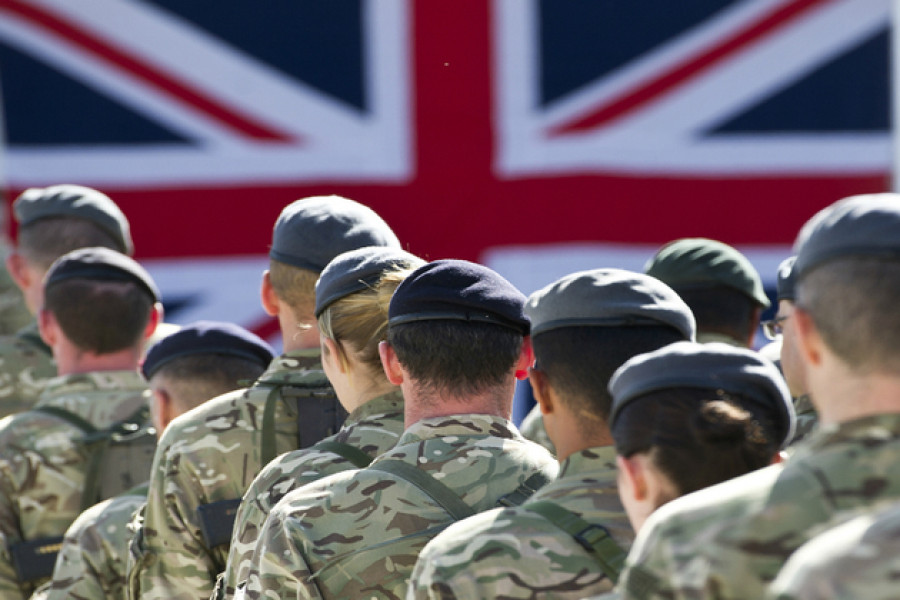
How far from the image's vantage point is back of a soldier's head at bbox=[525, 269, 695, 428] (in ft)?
6.31

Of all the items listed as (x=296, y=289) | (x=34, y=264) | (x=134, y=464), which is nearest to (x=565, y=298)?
(x=296, y=289)

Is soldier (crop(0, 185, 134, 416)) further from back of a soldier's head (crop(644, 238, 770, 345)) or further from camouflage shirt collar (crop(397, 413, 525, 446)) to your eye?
camouflage shirt collar (crop(397, 413, 525, 446))

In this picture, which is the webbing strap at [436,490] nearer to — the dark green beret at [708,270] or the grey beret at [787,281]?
the grey beret at [787,281]

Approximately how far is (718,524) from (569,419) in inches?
20.5

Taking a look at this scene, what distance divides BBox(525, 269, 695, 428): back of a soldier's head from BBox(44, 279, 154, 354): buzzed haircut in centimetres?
188

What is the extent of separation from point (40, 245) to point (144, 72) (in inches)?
67.4

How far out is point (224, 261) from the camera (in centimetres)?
584

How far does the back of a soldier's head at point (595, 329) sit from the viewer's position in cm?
192

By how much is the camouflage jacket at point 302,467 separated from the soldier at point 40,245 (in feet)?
6.85

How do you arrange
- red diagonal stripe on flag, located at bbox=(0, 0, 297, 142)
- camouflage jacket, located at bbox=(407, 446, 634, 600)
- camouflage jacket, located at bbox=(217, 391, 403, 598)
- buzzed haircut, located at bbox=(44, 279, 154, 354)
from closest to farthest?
camouflage jacket, located at bbox=(407, 446, 634, 600)
camouflage jacket, located at bbox=(217, 391, 403, 598)
buzzed haircut, located at bbox=(44, 279, 154, 354)
red diagonal stripe on flag, located at bbox=(0, 0, 297, 142)

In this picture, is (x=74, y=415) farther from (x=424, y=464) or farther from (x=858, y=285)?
(x=858, y=285)

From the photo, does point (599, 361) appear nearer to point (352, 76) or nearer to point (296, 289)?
point (296, 289)

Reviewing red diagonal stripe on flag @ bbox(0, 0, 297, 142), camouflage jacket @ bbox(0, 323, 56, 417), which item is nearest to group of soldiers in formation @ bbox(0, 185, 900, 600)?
camouflage jacket @ bbox(0, 323, 56, 417)

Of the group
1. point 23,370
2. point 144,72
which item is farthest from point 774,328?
point 144,72
